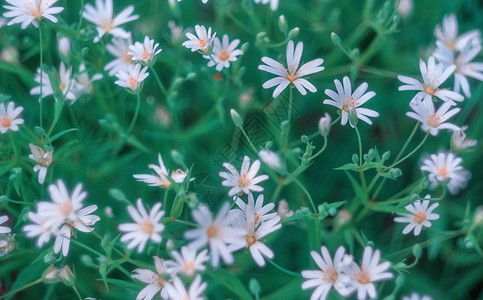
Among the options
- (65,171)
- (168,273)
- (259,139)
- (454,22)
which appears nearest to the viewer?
(168,273)

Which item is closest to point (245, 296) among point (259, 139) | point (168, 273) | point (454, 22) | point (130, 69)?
point (168, 273)

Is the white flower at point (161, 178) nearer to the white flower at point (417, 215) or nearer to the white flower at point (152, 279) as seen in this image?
the white flower at point (152, 279)

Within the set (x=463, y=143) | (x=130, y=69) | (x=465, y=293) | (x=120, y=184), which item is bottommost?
(x=465, y=293)

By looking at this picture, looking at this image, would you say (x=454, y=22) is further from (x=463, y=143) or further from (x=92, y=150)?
(x=92, y=150)

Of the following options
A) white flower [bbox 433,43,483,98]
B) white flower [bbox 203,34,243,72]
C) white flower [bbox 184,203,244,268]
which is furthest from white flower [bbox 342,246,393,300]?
white flower [bbox 203,34,243,72]

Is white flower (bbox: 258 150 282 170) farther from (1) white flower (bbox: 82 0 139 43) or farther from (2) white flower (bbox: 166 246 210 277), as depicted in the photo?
(1) white flower (bbox: 82 0 139 43)

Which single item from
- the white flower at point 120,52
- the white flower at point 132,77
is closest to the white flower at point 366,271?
the white flower at point 132,77

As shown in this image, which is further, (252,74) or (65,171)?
(252,74)
